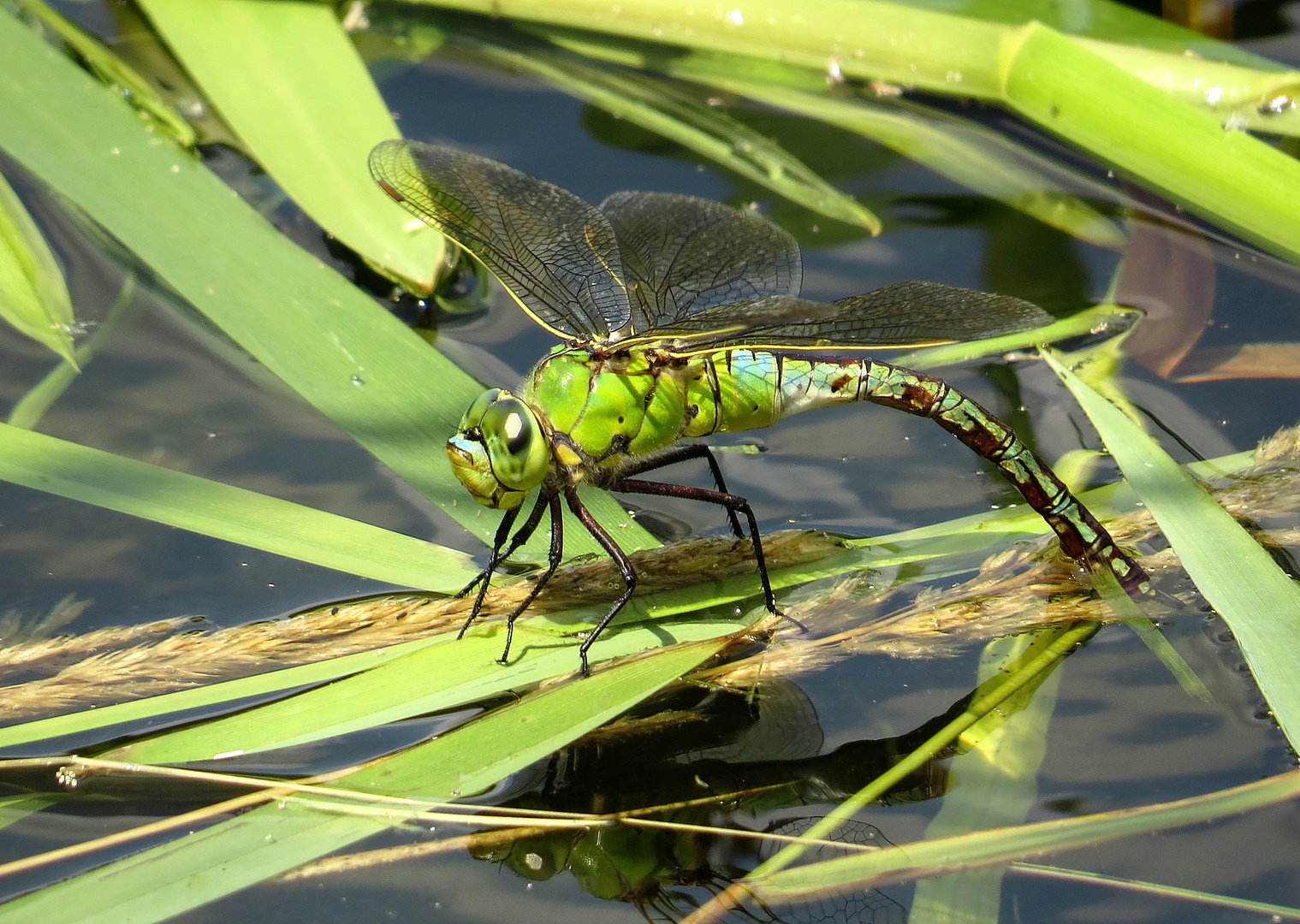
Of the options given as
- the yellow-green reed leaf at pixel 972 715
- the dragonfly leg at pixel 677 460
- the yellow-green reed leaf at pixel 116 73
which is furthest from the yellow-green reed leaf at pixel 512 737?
the yellow-green reed leaf at pixel 116 73

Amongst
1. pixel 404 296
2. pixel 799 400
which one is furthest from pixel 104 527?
pixel 799 400

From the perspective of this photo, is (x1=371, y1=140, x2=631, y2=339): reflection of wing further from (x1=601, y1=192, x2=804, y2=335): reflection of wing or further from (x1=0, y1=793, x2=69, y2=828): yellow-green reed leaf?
(x1=0, y1=793, x2=69, y2=828): yellow-green reed leaf

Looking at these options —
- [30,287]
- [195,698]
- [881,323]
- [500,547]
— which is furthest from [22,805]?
[881,323]

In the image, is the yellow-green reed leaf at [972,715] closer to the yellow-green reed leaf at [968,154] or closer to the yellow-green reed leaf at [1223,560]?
the yellow-green reed leaf at [1223,560]

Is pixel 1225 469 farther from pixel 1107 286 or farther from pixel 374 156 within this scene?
pixel 374 156

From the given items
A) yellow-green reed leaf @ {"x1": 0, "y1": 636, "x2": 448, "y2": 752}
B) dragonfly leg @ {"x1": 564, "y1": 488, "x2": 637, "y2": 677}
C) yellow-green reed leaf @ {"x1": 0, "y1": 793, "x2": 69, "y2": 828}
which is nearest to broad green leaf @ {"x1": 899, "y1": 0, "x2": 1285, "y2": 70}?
dragonfly leg @ {"x1": 564, "y1": 488, "x2": 637, "y2": 677}

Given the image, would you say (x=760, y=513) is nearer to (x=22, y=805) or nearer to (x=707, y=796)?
(x=707, y=796)
